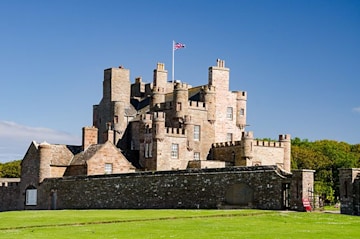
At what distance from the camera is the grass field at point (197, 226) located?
91.1 feet

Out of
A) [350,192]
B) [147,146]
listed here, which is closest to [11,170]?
[147,146]

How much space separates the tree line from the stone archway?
83.4 feet

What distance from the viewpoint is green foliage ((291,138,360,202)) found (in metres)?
84.3

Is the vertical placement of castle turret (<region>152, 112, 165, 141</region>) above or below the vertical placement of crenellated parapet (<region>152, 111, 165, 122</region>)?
below

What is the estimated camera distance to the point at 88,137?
220 feet

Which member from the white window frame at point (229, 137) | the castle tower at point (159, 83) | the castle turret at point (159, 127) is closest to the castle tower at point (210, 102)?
the white window frame at point (229, 137)

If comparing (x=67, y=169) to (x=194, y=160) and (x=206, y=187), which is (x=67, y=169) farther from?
(x=206, y=187)

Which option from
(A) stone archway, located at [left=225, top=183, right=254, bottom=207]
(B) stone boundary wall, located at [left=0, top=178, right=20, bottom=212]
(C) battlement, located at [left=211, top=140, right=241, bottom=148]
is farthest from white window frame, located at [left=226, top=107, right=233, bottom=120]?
(A) stone archway, located at [left=225, top=183, right=254, bottom=207]

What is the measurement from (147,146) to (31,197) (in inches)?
467

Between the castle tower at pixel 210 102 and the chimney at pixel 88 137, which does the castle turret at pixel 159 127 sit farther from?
the castle tower at pixel 210 102

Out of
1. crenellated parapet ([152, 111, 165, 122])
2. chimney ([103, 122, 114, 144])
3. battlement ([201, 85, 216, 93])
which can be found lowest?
chimney ([103, 122, 114, 144])

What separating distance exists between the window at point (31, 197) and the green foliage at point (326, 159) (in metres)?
28.7

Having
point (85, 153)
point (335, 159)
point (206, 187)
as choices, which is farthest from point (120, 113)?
point (335, 159)

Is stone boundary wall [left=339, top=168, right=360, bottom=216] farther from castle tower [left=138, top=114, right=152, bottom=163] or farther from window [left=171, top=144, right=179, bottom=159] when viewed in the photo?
castle tower [left=138, top=114, right=152, bottom=163]
